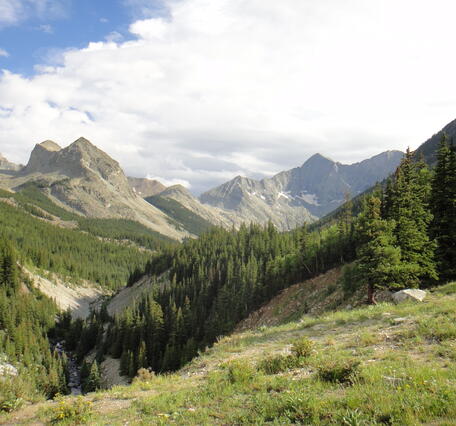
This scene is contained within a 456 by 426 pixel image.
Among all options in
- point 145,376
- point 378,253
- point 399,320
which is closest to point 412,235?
point 378,253

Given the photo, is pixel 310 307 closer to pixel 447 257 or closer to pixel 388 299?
pixel 388 299

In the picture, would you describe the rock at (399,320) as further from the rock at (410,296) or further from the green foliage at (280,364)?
the green foliage at (280,364)

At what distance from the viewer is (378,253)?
29.9 meters

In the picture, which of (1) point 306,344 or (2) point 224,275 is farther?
(2) point 224,275

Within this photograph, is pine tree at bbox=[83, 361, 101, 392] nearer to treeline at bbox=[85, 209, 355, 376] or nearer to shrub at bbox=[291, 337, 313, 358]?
treeline at bbox=[85, 209, 355, 376]

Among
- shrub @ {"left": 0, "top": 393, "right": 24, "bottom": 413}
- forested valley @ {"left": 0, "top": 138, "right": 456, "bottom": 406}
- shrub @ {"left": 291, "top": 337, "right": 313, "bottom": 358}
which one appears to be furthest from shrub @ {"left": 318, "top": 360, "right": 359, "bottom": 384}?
forested valley @ {"left": 0, "top": 138, "right": 456, "bottom": 406}

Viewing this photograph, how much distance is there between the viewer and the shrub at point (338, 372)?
436 inches

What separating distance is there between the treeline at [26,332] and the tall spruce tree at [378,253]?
4568cm

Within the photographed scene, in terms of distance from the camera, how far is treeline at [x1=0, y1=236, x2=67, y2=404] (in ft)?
206

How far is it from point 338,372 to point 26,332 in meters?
103

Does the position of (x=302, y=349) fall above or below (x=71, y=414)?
below

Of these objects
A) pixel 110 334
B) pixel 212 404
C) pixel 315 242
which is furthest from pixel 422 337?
pixel 110 334

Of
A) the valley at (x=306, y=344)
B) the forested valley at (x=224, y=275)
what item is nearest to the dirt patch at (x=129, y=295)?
the forested valley at (x=224, y=275)

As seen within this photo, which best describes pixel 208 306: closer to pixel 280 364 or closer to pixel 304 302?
pixel 304 302
